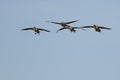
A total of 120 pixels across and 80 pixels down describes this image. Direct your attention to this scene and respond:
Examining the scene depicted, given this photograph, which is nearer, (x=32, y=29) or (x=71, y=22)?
(x=71, y=22)

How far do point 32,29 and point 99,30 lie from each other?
1036 inches

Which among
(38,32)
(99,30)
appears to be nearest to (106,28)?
(99,30)

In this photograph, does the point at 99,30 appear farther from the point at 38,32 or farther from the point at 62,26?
the point at 38,32

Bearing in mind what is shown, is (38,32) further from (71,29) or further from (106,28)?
(106,28)

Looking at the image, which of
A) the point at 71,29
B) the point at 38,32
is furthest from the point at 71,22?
the point at 38,32

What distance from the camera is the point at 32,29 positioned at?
128 meters

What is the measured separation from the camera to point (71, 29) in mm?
122312

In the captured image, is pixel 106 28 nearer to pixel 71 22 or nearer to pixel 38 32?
pixel 71 22

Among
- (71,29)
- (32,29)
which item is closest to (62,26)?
(71,29)

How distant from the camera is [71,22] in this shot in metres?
119

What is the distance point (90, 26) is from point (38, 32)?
2005cm

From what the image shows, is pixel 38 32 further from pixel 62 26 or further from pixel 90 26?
pixel 90 26

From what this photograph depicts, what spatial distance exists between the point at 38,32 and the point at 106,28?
2607 cm

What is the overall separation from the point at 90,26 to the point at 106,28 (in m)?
6.33
